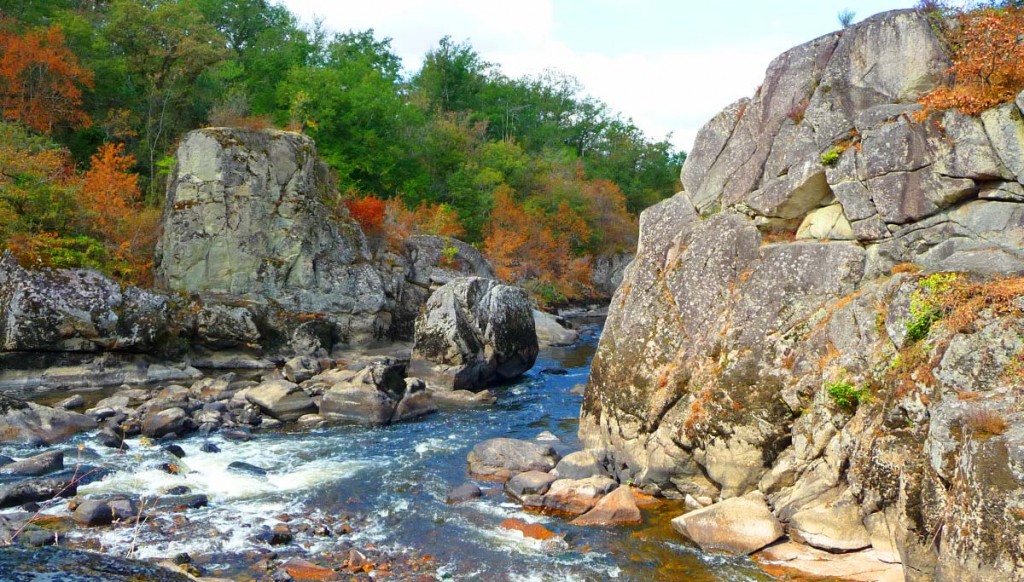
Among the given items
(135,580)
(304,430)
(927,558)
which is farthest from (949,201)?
(304,430)

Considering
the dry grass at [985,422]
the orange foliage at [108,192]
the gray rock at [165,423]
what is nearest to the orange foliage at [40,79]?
the orange foliage at [108,192]

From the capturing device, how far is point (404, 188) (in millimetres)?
49094

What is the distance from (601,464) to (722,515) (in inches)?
153

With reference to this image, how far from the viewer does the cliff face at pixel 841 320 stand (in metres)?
9.95

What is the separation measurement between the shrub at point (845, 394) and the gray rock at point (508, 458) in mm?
5955

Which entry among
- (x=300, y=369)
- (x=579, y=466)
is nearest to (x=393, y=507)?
(x=579, y=466)

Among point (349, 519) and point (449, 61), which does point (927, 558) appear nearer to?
point (349, 519)

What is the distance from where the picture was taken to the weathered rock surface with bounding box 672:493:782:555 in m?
11.9

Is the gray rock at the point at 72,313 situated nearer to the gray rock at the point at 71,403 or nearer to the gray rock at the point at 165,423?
the gray rock at the point at 71,403

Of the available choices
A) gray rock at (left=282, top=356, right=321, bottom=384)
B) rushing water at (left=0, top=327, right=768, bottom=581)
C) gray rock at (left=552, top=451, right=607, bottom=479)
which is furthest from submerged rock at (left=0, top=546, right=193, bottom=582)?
gray rock at (left=282, top=356, right=321, bottom=384)

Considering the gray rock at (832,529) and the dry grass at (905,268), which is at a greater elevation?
the dry grass at (905,268)

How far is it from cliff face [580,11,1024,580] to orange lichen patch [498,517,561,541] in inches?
114

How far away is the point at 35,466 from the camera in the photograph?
50.3 feet

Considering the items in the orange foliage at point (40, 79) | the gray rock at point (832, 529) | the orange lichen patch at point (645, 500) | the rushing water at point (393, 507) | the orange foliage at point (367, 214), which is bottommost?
the rushing water at point (393, 507)
